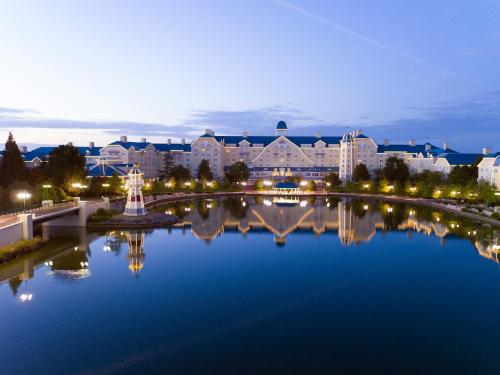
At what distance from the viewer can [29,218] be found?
25016mm

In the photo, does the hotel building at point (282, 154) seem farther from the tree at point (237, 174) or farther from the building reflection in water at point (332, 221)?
the building reflection in water at point (332, 221)

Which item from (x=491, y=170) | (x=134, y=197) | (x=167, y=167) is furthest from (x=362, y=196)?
(x=134, y=197)

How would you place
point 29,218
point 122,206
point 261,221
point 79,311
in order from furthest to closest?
point 122,206, point 261,221, point 29,218, point 79,311

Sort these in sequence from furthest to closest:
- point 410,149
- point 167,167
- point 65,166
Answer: point 410,149
point 167,167
point 65,166

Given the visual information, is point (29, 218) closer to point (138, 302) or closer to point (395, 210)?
point (138, 302)

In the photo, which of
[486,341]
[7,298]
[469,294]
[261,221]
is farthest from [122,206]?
[486,341]

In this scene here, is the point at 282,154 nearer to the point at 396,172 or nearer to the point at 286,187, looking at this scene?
the point at 286,187

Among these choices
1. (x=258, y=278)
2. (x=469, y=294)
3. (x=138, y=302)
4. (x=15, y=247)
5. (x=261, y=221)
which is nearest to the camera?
(x=138, y=302)

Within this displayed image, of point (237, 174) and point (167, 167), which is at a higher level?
point (167, 167)

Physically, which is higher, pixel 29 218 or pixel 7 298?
pixel 29 218

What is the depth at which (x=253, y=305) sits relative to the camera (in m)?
15.8

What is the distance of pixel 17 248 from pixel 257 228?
660 inches

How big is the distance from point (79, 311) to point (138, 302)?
2.00 m

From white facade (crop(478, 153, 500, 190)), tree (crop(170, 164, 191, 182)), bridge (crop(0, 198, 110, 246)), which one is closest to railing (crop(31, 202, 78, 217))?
bridge (crop(0, 198, 110, 246))
